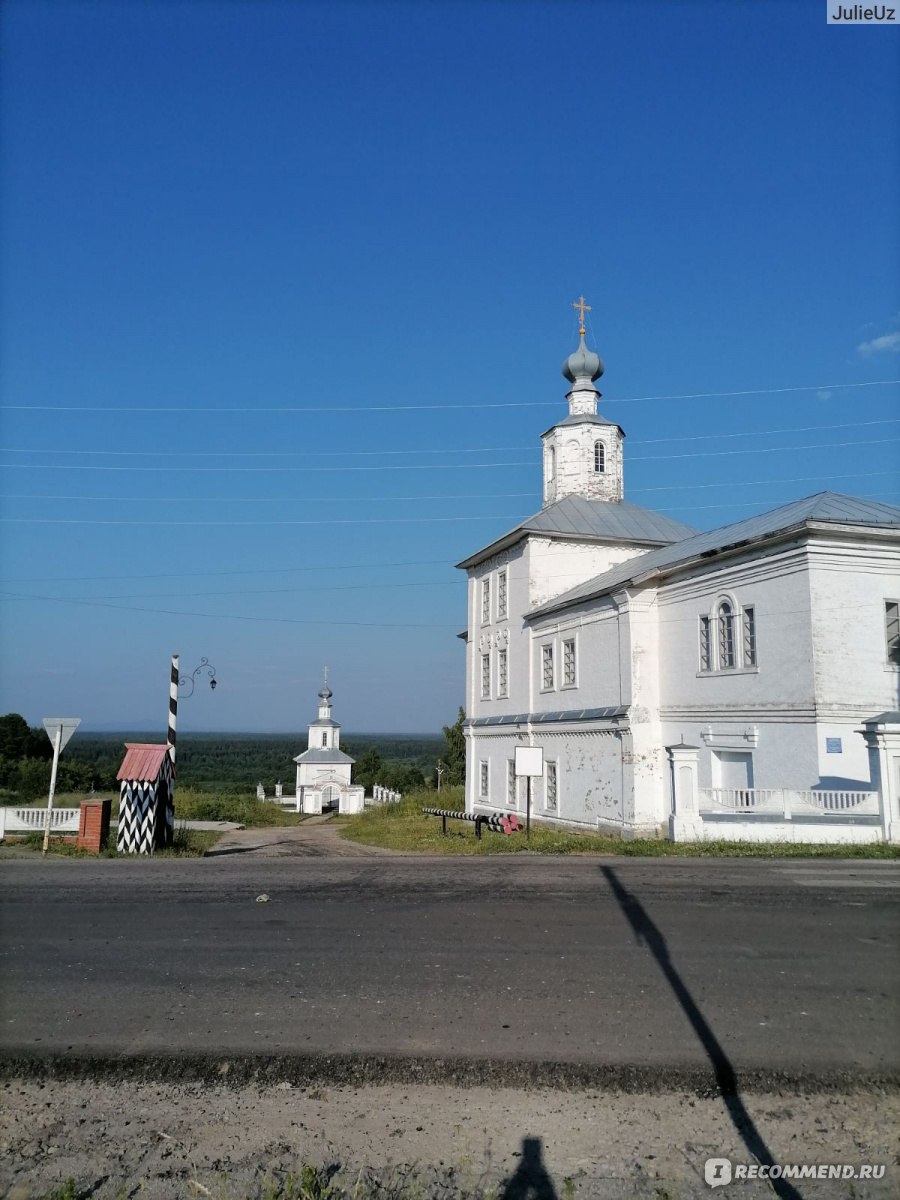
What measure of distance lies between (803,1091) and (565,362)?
3015 cm

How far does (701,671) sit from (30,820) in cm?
1673

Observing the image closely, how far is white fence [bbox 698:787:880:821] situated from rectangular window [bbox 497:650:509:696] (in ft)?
41.8

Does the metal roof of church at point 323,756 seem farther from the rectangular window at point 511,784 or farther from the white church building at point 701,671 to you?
the rectangular window at point 511,784

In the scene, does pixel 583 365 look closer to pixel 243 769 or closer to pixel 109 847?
pixel 109 847

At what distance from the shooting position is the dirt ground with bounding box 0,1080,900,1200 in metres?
4.03

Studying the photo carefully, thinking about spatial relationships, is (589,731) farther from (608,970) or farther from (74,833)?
(608,970)

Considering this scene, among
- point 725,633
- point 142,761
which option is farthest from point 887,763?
point 142,761

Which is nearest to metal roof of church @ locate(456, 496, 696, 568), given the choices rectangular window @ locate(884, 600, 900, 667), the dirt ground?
rectangular window @ locate(884, 600, 900, 667)

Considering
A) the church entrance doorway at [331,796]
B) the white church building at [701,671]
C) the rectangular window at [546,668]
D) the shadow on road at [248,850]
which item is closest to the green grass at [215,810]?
the white church building at [701,671]

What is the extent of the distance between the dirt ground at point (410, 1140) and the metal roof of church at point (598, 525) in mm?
22818

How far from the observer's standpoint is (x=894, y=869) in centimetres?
1284

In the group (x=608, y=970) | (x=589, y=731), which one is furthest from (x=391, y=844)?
(x=608, y=970)

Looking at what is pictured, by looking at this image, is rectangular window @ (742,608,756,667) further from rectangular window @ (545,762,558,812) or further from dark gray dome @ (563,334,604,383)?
dark gray dome @ (563,334,604,383)

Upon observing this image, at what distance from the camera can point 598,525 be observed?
28.3m
